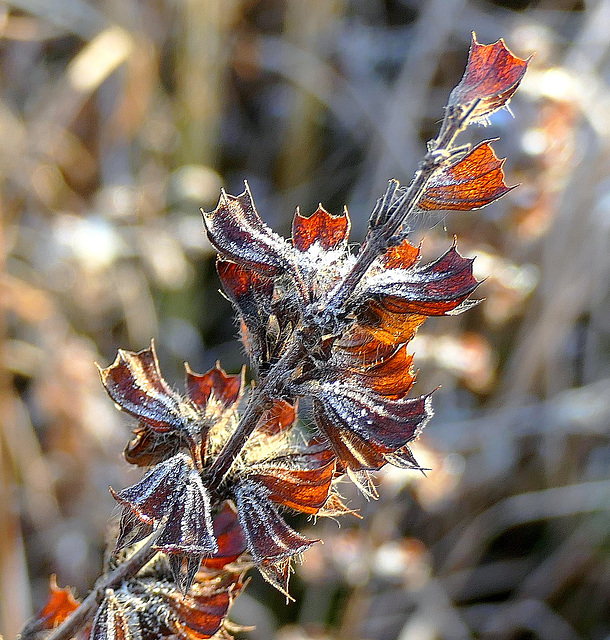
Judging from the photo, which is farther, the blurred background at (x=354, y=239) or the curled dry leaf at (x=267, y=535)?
the blurred background at (x=354, y=239)

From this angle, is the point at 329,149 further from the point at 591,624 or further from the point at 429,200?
the point at 429,200

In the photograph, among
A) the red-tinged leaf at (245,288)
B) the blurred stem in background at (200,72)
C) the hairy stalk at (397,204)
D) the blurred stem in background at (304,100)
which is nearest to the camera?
the hairy stalk at (397,204)

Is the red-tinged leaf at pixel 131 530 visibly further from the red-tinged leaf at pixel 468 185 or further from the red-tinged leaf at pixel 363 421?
the red-tinged leaf at pixel 468 185

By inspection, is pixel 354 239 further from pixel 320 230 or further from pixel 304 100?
→ pixel 320 230

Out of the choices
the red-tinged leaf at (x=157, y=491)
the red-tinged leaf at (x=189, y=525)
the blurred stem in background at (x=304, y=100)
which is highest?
the blurred stem in background at (x=304, y=100)

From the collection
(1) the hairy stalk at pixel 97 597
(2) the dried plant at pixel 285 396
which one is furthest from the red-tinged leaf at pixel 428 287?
(1) the hairy stalk at pixel 97 597

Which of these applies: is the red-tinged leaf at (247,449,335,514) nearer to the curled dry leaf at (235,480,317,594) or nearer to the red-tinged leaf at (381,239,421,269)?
the curled dry leaf at (235,480,317,594)
